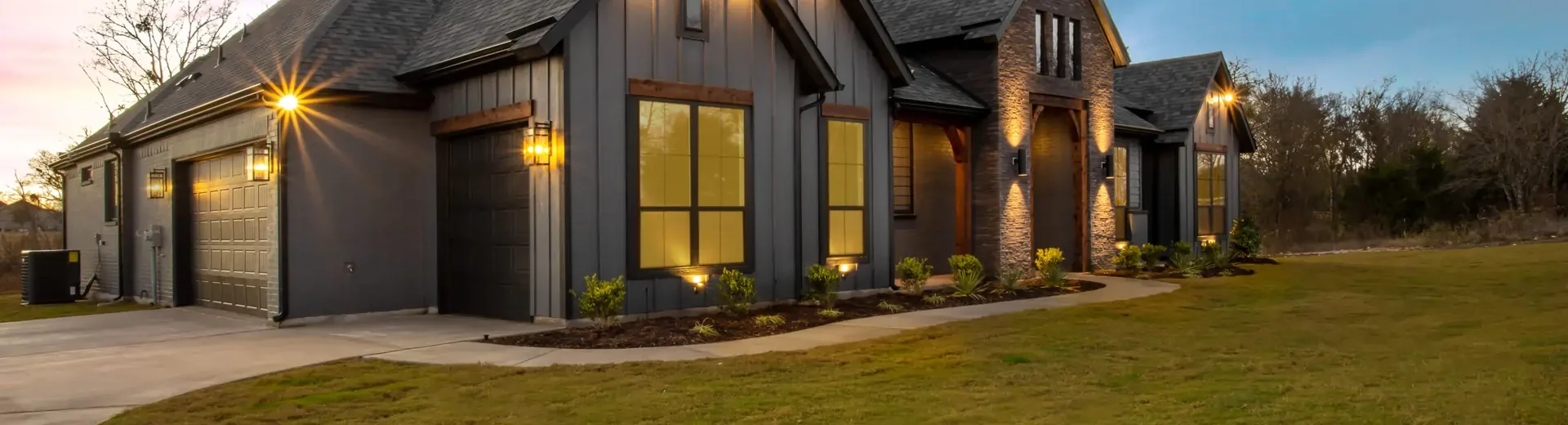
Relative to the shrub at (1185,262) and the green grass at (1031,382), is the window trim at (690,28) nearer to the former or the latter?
the green grass at (1031,382)

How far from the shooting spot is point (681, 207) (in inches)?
477

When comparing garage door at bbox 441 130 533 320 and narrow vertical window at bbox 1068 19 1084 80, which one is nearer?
garage door at bbox 441 130 533 320

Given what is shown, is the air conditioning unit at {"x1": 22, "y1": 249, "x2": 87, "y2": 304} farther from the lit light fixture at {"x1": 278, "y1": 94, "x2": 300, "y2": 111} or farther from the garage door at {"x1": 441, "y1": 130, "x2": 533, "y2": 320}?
the garage door at {"x1": 441, "y1": 130, "x2": 533, "y2": 320}

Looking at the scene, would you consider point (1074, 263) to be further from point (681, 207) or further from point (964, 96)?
point (681, 207)

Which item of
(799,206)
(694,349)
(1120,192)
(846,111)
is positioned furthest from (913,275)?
(1120,192)

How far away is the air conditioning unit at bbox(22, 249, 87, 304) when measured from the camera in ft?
59.3

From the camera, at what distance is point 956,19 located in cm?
1888

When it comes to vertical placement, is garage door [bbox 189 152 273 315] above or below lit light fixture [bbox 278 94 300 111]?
below

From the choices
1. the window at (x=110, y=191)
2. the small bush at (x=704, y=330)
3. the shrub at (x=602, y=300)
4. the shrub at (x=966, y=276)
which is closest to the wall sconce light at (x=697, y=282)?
the small bush at (x=704, y=330)

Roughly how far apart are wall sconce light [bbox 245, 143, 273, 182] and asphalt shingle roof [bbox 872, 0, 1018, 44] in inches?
433

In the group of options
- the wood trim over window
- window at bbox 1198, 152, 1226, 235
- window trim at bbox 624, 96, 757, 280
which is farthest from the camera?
window at bbox 1198, 152, 1226, 235

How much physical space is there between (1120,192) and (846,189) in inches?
364

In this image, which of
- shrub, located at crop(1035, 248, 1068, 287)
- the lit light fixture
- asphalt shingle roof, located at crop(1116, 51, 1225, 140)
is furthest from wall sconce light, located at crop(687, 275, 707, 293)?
asphalt shingle roof, located at crop(1116, 51, 1225, 140)

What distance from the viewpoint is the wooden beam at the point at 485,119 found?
11.5 metres
